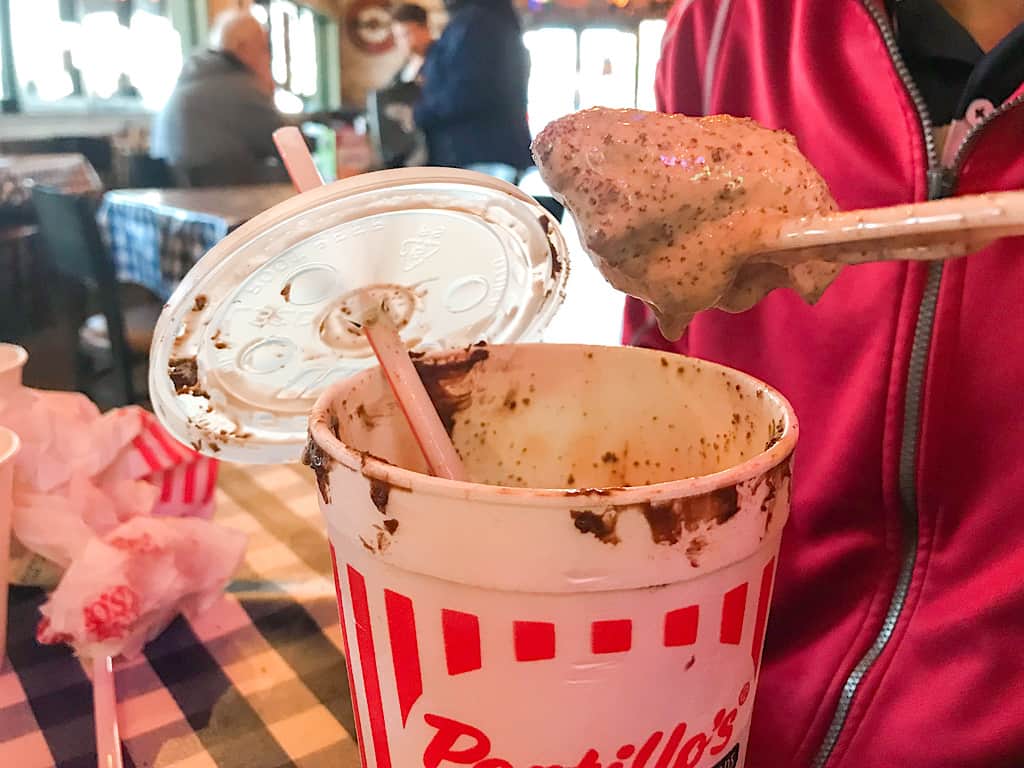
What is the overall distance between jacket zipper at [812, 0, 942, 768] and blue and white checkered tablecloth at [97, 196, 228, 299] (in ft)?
4.96

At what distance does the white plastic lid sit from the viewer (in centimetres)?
38

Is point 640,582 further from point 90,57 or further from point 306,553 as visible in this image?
point 90,57

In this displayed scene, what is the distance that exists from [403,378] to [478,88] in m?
2.87

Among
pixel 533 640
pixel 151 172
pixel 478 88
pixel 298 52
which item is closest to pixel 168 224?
pixel 151 172

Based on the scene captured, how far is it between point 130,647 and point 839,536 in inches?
17.9

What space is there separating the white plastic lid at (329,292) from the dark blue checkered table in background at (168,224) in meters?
1.39

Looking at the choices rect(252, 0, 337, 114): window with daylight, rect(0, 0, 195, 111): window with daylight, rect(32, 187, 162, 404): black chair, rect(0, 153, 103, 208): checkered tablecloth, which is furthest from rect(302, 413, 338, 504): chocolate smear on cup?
rect(252, 0, 337, 114): window with daylight

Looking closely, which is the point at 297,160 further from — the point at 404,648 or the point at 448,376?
the point at 404,648

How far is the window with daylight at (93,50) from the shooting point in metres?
4.11

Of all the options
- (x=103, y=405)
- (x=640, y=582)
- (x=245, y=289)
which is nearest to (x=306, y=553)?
(x=245, y=289)

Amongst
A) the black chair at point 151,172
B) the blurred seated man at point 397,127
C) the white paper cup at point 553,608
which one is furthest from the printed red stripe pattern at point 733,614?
the blurred seated man at point 397,127

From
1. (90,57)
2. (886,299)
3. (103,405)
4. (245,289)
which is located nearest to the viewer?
(245,289)

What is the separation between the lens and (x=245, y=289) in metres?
0.41

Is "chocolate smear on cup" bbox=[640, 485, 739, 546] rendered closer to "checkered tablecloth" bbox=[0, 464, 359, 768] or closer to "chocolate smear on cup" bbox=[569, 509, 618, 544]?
"chocolate smear on cup" bbox=[569, 509, 618, 544]
